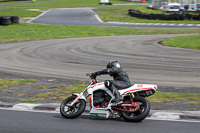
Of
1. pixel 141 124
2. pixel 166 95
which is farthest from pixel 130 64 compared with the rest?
pixel 141 124

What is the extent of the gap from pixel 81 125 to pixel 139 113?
1195mm

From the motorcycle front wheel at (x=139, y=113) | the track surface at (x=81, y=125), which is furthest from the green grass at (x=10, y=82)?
the motorcycle front wheel at (x=139, y=113)

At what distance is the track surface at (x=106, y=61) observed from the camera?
13.4 m

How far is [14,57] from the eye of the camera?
19.0 metres

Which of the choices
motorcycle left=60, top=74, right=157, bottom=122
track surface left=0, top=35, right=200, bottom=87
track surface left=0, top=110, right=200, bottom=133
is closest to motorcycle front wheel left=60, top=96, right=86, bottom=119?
motorcycle left=60, top=74, right=157, bottom=122

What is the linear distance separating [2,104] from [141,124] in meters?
3.74

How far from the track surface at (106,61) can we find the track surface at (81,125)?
15.3 ft

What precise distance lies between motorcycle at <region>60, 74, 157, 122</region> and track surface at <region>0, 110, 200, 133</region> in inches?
5.7

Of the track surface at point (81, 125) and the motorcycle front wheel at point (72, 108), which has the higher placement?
the motorcycle front wheel at point (72, 108)

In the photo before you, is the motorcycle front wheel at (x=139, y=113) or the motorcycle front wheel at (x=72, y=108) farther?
the motorcycle front wheel at (x=72, y=108)

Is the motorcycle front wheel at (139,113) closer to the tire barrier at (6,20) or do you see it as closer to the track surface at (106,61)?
the track surface at (106,61)

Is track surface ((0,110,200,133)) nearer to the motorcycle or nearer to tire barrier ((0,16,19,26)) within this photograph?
the motorcycle

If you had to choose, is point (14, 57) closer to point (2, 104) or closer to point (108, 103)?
point (2, 104)

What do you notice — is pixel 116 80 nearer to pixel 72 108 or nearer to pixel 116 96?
pixel 116 96
